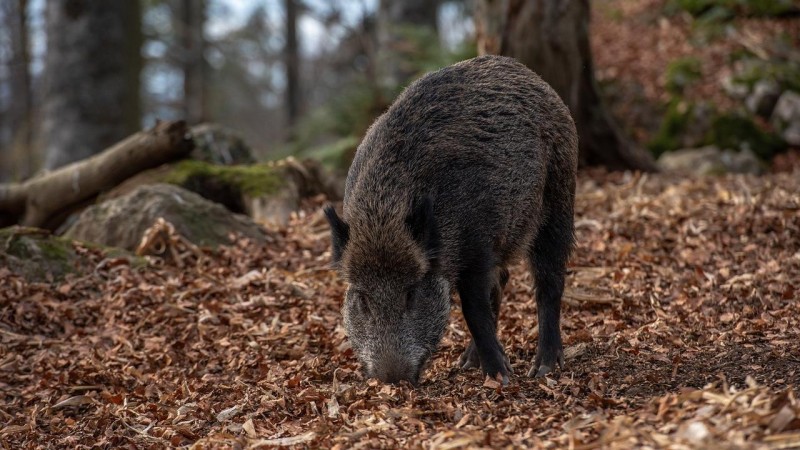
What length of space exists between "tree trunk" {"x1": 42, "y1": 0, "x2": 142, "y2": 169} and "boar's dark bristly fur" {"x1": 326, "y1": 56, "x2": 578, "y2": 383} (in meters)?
7.38

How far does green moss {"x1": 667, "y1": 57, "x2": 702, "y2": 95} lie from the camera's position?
13.6m

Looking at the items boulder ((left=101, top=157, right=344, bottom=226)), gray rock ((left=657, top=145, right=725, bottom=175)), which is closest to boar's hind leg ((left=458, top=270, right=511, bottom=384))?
boulder ((left=101, top=157, right=344, bottom=226))

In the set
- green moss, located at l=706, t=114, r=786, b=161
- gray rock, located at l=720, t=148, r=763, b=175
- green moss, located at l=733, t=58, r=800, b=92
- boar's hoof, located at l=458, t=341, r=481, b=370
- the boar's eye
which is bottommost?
boar's hoof, located at l=458, t=341, r=481, b=370

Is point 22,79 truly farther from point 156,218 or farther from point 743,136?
point 743,136

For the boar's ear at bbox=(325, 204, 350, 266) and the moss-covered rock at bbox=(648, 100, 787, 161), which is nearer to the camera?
the boar's ear at bbox=(325, 204, 350, 266)

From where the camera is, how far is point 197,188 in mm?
9516

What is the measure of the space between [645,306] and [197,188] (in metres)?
5.11

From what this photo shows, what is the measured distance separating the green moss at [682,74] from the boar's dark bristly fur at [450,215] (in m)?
8.43

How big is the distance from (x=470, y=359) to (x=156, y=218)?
3811mm

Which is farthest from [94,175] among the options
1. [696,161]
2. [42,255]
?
[696,161]

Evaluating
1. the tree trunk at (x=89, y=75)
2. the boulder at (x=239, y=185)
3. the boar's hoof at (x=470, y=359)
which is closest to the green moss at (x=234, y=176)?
the boulder at (x=239, y=185)

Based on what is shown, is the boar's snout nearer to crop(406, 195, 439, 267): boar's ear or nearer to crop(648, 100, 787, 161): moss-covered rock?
crop(406, 195, 439, 267): boar's ear

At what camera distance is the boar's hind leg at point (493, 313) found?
580 centimetres

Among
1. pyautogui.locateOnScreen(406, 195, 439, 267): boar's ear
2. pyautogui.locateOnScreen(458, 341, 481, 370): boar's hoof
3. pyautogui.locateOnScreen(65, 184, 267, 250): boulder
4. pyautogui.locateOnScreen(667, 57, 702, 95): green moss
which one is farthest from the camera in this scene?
pyautogui.locateOnScreen(667, 57, 702, 95): green moss
